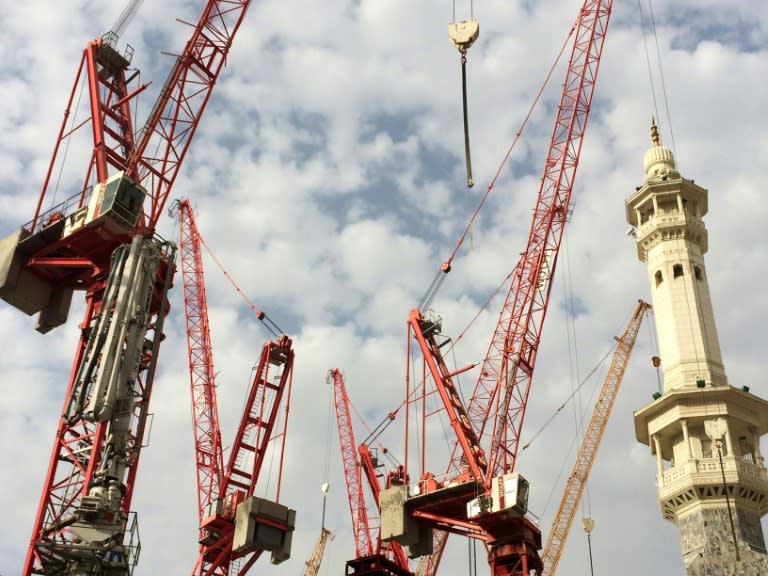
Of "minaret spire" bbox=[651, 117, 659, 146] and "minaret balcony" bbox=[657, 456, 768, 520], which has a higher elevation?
"minaret spire" bbox=[651, 117, 659, 146]

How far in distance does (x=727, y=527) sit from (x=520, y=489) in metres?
18.8

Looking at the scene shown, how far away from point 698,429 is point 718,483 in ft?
18.2

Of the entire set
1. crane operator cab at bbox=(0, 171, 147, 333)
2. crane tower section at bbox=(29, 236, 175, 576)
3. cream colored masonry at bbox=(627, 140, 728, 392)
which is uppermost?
cream colored masonry at bbox=(627, 140, 728, 392)

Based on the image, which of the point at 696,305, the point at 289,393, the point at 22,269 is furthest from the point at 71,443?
the point at 696,305

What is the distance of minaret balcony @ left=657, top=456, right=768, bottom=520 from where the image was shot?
7706cm

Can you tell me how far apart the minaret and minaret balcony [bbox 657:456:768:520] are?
81 millimetres

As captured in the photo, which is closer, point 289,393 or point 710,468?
point 710,468

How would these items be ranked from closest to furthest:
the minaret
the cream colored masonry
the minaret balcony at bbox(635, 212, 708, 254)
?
1. the minaret
2. the cream colored masonry
3. the minaret balcony at bbox(635, 212, 708, 254)

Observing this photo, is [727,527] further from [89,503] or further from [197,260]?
[197,260]

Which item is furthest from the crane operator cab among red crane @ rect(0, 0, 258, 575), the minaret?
the minaret

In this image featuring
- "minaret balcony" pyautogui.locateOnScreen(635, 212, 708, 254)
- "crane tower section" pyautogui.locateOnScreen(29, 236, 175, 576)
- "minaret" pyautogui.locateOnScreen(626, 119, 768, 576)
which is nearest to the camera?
"crane tower section" pyautogui.locateOnScreen(29, 236, 175, 576)

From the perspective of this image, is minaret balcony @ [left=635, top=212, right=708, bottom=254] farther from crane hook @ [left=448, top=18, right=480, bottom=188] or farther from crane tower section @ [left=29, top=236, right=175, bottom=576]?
crane tower section @ [left=29, top=236, right=175, bottom=576]

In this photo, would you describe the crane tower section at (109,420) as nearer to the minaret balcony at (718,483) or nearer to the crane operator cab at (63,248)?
the crane operator cab at (63,248)

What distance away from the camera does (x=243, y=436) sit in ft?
295
